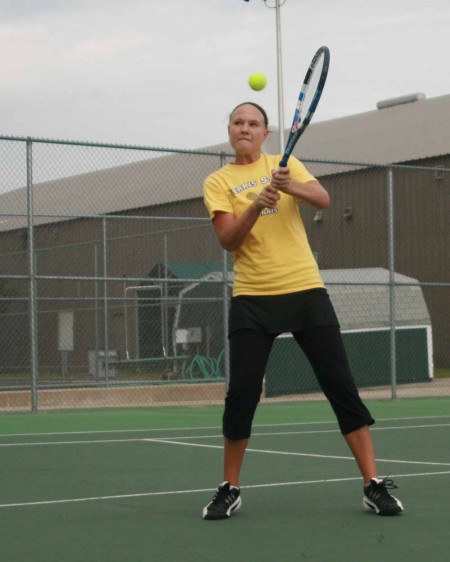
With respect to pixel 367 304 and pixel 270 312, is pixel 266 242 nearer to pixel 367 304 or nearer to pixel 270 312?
pixel 270 312

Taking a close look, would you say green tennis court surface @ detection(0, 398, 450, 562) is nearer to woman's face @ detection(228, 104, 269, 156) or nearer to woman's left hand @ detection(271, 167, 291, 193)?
woman's left hand @ detection(271, 167, 291, 193)

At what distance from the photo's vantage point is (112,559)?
4.35 meters

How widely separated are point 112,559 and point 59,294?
20807 millimetres

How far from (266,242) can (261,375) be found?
1.86 ft

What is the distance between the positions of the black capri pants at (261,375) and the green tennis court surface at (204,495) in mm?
388

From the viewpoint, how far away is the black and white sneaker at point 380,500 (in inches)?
207

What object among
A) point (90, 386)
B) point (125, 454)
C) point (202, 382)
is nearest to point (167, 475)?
point (125, 454)

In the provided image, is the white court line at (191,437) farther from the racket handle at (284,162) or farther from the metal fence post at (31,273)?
the racket handle at (284,162)

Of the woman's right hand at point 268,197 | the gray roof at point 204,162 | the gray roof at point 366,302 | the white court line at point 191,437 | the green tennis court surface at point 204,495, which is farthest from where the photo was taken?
the gray roof at point 204,162

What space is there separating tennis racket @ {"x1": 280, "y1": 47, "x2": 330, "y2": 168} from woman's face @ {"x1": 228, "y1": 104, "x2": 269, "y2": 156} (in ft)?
0.46

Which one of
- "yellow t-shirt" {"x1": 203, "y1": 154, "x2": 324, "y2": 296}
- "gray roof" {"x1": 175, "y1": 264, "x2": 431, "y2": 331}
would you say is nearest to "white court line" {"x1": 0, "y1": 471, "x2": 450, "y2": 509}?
"yellow t-shirt" {"x1": 203, "y1": 154, "x2": 324, "y2": 296}

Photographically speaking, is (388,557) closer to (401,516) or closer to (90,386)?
(401,516)

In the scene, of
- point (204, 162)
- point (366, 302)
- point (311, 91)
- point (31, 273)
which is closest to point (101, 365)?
point (366, 302)

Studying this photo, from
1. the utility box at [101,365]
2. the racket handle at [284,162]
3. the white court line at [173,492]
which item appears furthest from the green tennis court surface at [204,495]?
the utility box at [101,365]
